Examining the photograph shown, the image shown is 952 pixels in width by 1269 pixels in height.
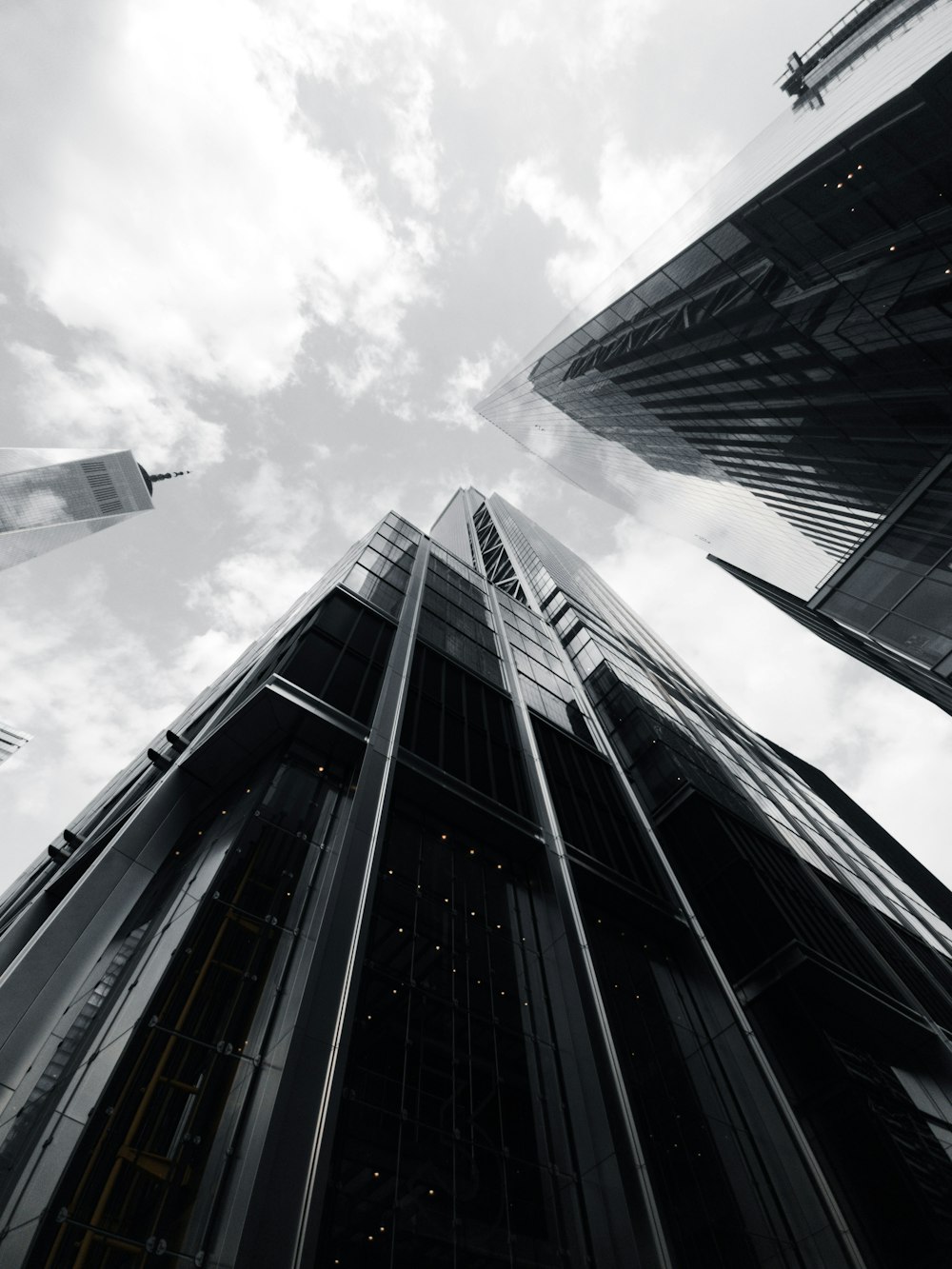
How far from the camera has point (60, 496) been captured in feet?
330

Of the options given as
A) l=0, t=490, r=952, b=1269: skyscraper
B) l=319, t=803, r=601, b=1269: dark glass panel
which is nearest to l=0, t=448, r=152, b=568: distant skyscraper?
l=0, t=490, r=952, b=1269: skyscraper

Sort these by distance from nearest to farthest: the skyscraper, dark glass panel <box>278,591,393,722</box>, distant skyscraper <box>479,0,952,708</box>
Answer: the skyscraper < distant skyscraper <box>479,0,952,708</box> < dark glass panel <box>278,591,393,722</box>

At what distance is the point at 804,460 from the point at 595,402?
1463cm

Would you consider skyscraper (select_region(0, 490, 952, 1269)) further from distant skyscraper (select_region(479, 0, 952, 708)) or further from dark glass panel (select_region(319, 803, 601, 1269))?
distant skyscraper (select_region(479, 0, 952, 708))

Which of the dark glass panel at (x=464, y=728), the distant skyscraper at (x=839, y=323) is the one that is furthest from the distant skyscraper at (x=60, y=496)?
the dark glass panel at (x=464, y=728)

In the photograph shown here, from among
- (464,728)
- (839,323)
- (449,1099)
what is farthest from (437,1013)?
(839,323)

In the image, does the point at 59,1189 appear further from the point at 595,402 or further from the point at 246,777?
the point at 595,402

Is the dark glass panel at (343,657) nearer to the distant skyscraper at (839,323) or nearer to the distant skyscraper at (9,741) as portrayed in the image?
the distant skyscraper at (839,323)

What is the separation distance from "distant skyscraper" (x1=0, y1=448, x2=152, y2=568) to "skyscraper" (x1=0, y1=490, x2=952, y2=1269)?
85.0 meters

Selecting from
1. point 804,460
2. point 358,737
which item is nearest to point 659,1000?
point 358,737

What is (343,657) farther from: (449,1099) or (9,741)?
(9,741)

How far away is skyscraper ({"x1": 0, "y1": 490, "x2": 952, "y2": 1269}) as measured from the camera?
31.0 feet

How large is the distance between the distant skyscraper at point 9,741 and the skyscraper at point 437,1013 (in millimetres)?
115302

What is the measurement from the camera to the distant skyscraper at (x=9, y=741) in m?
116
